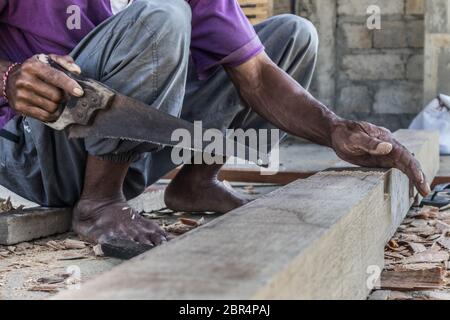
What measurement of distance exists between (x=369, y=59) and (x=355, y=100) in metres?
0.40

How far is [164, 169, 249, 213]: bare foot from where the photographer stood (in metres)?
3.47

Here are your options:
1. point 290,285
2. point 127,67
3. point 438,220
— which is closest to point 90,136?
point 127,67

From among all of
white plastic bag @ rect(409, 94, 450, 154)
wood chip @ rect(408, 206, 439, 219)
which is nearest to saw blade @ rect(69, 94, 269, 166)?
wood chip @ rect(408, 206, 439, 219)

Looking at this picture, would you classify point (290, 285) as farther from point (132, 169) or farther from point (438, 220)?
point (438, 220)

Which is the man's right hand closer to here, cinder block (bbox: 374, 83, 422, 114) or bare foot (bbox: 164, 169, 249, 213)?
bare foot (bbox: 164, 169, 249, 213)

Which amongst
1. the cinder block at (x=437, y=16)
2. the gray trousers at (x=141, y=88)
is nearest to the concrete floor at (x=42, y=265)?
the gray trousers at (x=141, y=88)

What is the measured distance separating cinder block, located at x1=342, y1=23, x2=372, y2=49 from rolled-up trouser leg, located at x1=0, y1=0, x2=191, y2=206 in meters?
4.63

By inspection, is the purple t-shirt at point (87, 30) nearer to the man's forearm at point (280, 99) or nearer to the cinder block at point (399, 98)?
the man's forearm at point (280, 99)

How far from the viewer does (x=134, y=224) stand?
279cm

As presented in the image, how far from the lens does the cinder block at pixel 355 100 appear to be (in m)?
7.34

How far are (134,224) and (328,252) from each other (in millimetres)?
1199

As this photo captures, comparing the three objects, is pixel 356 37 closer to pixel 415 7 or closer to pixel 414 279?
pixel 415 7

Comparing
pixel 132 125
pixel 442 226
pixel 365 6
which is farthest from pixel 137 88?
pixel 365 6

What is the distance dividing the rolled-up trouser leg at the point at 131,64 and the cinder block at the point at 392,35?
183 inches
